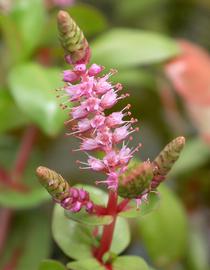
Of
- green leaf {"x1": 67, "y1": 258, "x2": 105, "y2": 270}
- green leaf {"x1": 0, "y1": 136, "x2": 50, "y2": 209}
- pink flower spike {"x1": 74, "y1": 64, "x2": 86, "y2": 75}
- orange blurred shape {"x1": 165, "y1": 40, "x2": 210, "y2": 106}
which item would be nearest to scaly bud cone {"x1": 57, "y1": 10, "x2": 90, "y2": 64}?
pink flower spike {"x1": 74, "y1": 64, "x2": 86, "y2": 75}

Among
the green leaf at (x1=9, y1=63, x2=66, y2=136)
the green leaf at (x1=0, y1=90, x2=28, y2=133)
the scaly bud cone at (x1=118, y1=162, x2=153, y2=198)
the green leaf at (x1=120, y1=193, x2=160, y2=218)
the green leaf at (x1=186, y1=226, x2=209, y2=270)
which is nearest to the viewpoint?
the scaly bud cone at (x1=118, y1=162, x2=153, y2=198)

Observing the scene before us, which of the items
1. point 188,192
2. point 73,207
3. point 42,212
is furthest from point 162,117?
point 73,207

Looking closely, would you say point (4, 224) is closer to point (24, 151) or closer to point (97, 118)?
point (24, 151)

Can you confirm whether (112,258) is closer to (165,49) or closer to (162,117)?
(165,49)

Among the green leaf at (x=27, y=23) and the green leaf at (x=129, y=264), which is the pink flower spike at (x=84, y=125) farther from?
the green leaf at (x=27, y=23)

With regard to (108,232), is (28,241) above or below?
below

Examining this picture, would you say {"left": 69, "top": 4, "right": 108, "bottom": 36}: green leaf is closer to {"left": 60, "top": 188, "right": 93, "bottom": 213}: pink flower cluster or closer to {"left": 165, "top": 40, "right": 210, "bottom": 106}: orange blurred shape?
{"left": 165, "top": 40, "right": 210, "bottom": 106}: orange blurred shape

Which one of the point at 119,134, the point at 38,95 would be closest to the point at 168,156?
the point at 119,134
